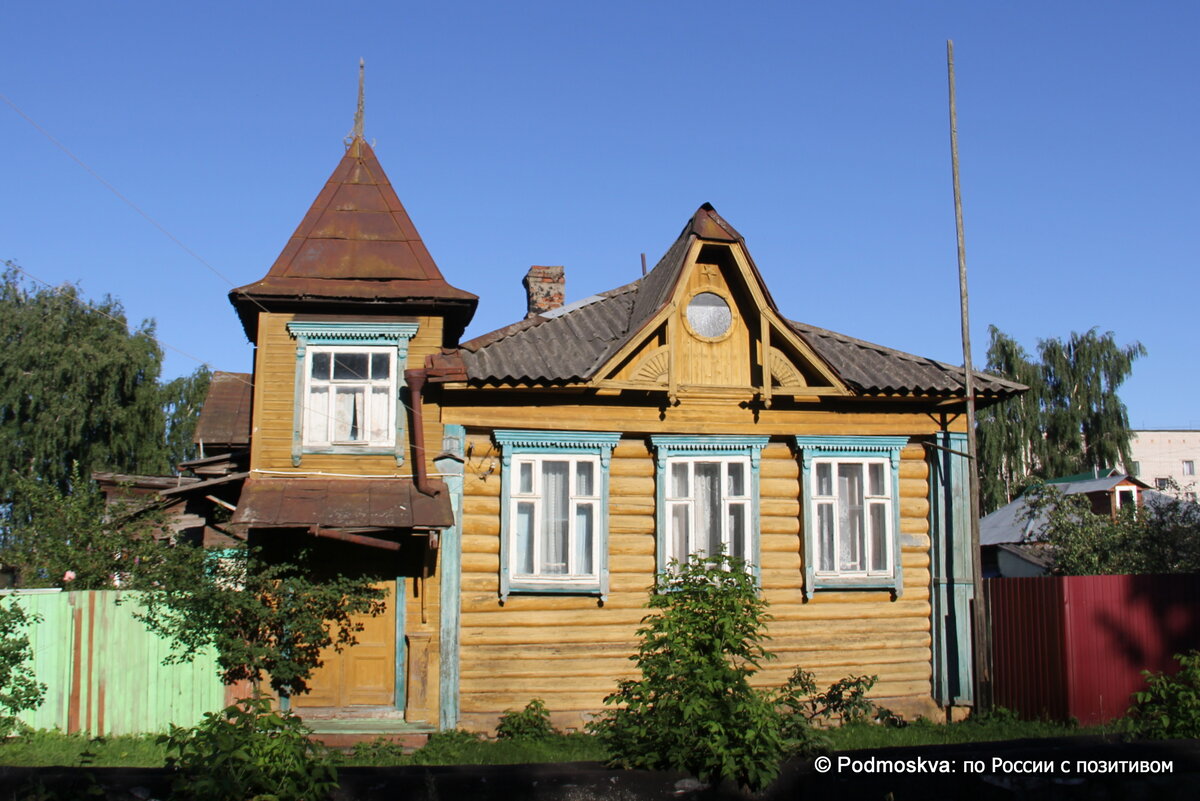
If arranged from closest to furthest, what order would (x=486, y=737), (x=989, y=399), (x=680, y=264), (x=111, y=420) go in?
(x=486, y=737) < (x=680, y=264) < (x=989, y=399) < (x=111, y=420)

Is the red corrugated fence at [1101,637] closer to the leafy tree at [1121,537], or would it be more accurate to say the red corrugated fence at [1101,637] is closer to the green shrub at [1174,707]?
the green shrub at [1174,707]

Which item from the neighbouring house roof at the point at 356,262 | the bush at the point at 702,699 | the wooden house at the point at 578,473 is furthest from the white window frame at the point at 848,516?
the bush at the point at 702,699

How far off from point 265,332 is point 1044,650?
10.6 metres

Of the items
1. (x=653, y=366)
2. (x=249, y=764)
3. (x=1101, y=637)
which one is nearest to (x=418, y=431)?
(x=653, y=366)

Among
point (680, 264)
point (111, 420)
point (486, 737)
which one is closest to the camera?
point (486, 737)

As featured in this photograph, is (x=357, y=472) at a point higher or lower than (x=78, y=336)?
lower

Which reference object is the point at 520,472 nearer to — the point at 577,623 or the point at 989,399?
the point at 577,623

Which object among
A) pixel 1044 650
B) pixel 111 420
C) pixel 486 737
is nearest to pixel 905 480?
pixel 1044 650

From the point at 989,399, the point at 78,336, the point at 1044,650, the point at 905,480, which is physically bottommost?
the point at 1044,650

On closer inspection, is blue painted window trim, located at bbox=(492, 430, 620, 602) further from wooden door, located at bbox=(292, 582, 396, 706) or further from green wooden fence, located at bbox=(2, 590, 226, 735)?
green wooden fence, located at bbox=(2, 590, 226, 735)

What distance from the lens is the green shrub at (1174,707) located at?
7.84m

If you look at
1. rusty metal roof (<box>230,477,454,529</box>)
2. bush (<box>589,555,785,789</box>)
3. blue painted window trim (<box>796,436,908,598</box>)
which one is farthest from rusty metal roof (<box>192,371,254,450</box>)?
bush (<box>589,555,785,789</box>)

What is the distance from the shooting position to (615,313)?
49.1 ft

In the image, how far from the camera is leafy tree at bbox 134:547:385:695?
40.3ft
